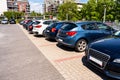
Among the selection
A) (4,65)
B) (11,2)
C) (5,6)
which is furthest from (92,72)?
(11,2)

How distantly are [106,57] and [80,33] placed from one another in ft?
11.7

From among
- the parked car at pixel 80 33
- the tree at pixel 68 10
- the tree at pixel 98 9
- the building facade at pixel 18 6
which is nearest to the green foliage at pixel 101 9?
the tree at pixel 98 9

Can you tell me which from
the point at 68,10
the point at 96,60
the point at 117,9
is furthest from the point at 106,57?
the point at 68,10

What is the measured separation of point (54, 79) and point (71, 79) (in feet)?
1.56

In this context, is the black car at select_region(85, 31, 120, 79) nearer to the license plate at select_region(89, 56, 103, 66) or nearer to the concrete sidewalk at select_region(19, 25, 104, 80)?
the license plate at select_region(89, 56, 103, 66)

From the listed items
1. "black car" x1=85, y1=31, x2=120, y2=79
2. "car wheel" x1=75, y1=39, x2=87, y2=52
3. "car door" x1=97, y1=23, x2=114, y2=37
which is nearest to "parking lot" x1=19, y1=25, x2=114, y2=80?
"black car" x1=85, y1=31, x2=120, y2=79

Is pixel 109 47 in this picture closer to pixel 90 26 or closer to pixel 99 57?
pixel 99 57

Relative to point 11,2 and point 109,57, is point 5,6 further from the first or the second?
point 109,57

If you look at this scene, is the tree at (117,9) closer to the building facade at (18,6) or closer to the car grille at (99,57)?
the car grille at (99,57)

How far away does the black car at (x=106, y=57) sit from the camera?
4031 millimetres

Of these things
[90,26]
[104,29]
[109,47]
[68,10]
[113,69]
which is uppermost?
[68,10]

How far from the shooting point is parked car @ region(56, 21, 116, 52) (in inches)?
303

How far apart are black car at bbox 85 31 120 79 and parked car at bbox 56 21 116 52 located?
8.60 ft

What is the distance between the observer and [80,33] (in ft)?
25.3
